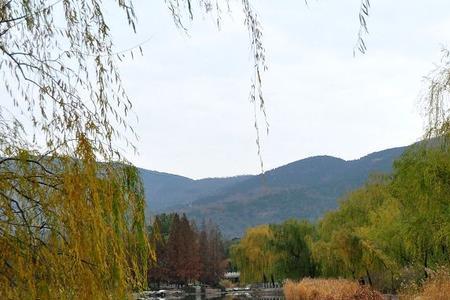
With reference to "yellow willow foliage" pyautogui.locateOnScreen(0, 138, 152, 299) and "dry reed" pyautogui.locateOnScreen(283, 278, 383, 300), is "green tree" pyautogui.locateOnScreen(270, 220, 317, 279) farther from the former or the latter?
"yellow willow foliage" pyautogui.locateOnScreen(0, 138, 152, 299)

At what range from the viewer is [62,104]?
10.2ft

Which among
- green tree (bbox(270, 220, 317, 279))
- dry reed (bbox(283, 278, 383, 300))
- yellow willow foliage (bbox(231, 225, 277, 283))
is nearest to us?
dry reed (bbox(283, 278, 383, 300))

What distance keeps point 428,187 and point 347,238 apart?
829 inches

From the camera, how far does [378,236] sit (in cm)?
3191

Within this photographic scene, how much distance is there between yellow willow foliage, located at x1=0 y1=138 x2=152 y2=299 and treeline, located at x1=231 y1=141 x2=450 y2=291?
1311 centimetres

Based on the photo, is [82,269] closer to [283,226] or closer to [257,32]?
[257,32]

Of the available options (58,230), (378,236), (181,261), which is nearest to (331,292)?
(378,236)

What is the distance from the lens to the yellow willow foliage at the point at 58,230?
9.72 ft

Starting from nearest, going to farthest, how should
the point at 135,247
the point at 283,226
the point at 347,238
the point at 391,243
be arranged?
the point at 135,247 < the point at 391,243 < the point at 347,238 < the point at 283,226

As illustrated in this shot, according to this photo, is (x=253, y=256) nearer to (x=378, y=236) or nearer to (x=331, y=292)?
(x=378, y=236)

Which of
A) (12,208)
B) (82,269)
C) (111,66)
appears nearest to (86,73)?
(111,66)

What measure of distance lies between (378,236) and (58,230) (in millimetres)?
30364

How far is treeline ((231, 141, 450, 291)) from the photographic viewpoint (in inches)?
624

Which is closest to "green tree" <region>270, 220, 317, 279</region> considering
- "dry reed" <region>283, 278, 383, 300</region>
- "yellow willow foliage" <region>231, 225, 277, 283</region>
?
"yellow willow foliage" <region>231, 225, 277, 283</region>
